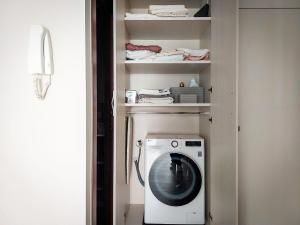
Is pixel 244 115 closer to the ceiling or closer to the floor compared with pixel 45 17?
closer to the floor

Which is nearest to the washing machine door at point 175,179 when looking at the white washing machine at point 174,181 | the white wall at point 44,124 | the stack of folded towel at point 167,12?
the white washing machine at point 174,181

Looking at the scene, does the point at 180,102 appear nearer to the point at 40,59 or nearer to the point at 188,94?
the point at 188,94

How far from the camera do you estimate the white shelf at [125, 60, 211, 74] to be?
217 centimetres

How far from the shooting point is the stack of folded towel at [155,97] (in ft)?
7.57

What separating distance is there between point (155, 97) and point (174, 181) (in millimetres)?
815

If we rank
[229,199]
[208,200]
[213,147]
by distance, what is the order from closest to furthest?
1. [229,199]
2. [213,147]
3. [208,200]

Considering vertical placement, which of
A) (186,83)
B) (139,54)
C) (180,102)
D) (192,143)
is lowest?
(192,143)

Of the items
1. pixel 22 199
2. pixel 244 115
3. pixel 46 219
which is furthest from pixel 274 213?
pixel 22 199

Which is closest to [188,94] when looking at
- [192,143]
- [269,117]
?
[192,143]

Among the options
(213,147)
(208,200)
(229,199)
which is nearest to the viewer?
(229,199)

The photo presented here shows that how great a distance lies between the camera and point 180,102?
7.60ft

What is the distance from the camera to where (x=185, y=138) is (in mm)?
2238

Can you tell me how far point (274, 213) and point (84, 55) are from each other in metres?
2.00

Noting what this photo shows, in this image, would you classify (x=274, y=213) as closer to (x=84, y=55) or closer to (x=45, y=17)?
(x=84, y=55)
